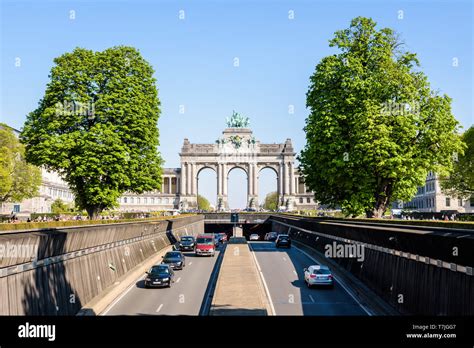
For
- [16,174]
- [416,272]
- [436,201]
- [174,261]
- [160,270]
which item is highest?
[16,174]

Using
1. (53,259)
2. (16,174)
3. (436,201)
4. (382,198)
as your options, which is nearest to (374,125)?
(382,198)

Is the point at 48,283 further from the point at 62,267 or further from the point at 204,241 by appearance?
the point at 204,241

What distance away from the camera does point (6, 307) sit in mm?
15828

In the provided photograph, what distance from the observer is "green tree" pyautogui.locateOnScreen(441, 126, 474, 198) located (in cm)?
6900

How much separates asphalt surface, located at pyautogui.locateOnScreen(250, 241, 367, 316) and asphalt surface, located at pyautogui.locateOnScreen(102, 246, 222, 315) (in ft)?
13.7

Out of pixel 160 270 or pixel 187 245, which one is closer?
pixel 160 270

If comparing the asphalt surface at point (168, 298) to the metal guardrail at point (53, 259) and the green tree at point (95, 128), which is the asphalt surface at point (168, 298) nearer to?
the metal guardrail at point (53, 259)

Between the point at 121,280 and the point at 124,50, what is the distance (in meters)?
24.6

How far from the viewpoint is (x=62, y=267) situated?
73.3 ft

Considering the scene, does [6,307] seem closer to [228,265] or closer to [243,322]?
[243,322]

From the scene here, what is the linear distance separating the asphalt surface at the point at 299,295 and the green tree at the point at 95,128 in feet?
48.4

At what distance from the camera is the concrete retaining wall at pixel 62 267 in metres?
16.8

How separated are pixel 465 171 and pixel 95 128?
168 ft

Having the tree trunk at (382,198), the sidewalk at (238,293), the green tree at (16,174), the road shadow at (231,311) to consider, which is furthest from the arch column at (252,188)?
the road shadow at (231,311)
